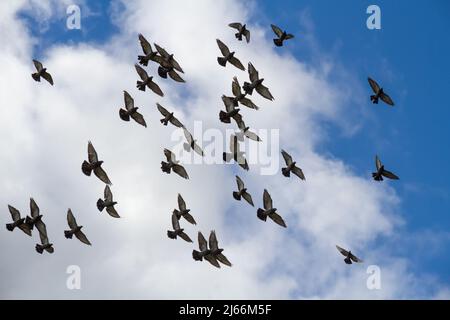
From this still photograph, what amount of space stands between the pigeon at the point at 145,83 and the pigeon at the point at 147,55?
27.5 inches

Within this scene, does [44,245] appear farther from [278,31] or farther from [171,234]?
[278,31]

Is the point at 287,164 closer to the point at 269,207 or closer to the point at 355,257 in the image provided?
the point at 269,207

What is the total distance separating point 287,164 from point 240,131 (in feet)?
11.3

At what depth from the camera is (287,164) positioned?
47.8m

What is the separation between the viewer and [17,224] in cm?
4484

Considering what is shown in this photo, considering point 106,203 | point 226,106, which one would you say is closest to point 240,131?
point 226,106

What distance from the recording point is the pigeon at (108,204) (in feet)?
148

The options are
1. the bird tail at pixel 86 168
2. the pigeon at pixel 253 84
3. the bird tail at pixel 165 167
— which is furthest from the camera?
the bird tail at pixel 165 167

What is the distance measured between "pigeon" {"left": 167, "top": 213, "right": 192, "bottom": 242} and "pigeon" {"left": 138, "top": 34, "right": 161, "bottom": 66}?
8.85m

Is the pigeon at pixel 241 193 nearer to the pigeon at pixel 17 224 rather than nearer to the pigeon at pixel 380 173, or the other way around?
the pigeon at pixel 380 173

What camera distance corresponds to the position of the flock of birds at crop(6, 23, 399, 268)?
147 feet

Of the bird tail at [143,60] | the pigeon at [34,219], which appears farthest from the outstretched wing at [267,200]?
the pigeon at [34,219]

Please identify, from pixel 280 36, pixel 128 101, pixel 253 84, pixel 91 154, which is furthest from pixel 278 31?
pixel 91 154

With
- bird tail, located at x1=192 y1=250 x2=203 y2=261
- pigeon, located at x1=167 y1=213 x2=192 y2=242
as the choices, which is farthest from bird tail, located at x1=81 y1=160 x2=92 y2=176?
bird tail, located at x1=192 y1=250 x2=203 y2=261
